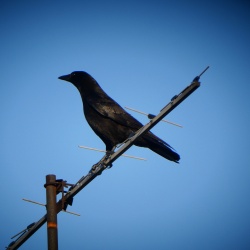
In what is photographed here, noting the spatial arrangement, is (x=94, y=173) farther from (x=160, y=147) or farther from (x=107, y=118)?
(x=107, y=118)

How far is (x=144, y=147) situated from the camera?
6922 millimetres

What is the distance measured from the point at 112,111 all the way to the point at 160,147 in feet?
6.47

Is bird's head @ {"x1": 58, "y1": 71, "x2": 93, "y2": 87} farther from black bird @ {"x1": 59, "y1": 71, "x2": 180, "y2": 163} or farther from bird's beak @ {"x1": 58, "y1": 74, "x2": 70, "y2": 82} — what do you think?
black bird @ {"x1": 59, "y1": 71, "x2": 180, "y2": 163}

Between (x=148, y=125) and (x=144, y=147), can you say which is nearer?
(x=148, y=125)

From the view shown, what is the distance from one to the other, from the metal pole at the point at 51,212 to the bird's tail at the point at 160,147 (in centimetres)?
206

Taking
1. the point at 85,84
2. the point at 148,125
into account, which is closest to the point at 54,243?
the point at 148,125

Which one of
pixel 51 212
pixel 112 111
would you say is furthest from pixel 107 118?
pixel 51 212

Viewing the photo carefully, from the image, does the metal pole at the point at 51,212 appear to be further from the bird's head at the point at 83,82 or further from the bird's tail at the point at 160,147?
the bird's head at the point at 83,82

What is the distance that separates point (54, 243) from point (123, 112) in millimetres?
4168

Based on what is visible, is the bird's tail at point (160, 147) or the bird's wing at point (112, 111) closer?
the bird's tail at point (160, 147)

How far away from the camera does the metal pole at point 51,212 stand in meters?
4.51

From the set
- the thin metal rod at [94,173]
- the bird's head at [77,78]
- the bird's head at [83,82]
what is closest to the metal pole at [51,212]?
the thin metal rod at [94,173]

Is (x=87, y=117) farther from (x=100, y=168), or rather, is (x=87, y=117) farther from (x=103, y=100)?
(x=100, y=168)

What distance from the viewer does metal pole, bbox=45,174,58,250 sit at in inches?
177
